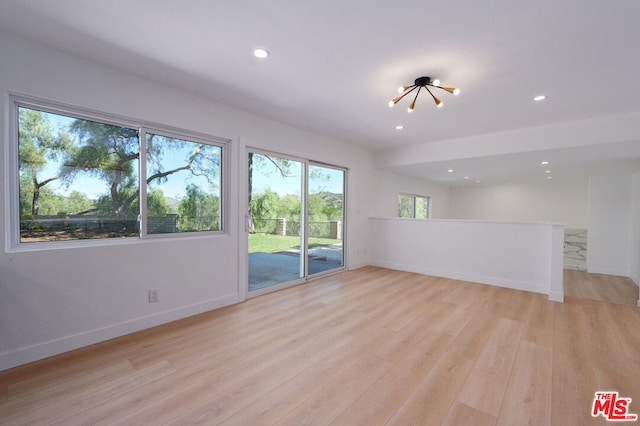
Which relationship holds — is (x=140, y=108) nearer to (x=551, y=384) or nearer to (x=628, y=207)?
(x=551, y=384)

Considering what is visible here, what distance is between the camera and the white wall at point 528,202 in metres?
7.36

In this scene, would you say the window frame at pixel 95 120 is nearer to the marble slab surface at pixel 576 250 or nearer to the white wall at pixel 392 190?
the white wall at pixel 392 190

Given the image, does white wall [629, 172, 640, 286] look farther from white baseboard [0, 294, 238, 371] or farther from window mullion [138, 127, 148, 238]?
window mullion [138, 127, 148, 238]

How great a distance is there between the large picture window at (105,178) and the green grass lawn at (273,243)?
58cm

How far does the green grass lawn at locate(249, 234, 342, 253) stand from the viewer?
3688mm

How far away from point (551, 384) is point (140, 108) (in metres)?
4.08

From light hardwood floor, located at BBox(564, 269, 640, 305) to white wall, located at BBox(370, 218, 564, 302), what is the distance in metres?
0.72

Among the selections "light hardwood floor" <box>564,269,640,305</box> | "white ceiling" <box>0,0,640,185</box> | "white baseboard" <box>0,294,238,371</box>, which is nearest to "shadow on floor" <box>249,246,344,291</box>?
"white baseboard" <box>0,294,238,371</box>

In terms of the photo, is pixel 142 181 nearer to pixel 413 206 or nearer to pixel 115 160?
pixel 115 160

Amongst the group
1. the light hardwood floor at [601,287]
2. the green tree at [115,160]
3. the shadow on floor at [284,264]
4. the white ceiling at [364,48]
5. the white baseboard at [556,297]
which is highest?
the white ceiling at [364,48]

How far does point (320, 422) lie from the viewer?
1494mm

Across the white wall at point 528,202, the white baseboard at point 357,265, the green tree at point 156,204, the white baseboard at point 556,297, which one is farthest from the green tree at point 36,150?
the white wall at point 528,202

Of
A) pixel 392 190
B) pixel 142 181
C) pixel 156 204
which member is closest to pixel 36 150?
pixel 142 181

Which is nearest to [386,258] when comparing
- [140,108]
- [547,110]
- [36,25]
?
[547,110]
